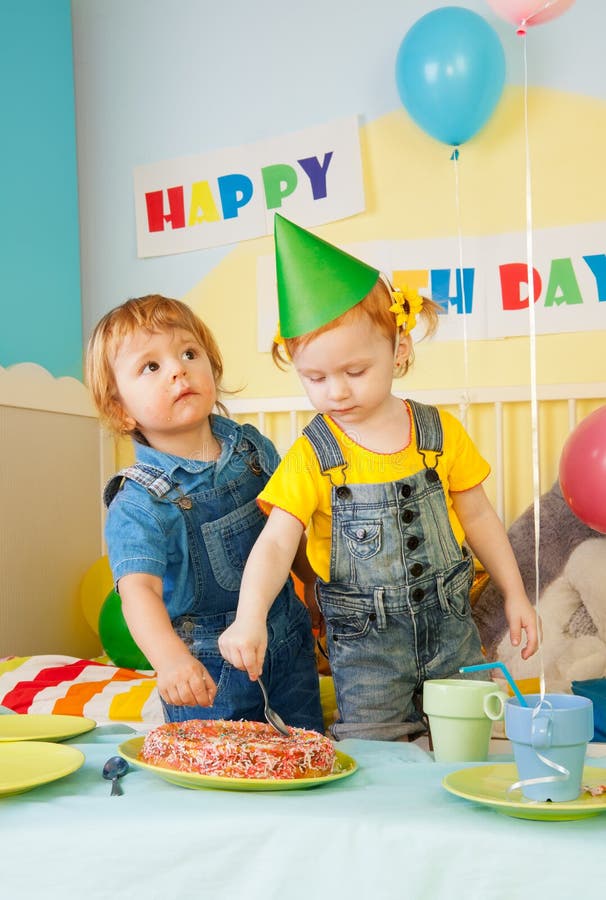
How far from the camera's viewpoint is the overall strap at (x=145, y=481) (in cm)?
118

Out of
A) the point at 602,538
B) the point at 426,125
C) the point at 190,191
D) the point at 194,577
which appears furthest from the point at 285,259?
the point at 190,191

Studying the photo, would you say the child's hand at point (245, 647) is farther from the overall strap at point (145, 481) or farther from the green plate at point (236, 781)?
the overall strap at point (145, 481)

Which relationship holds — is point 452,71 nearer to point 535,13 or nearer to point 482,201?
point 535,13

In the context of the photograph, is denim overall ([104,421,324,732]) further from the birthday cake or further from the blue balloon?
the blue balloon

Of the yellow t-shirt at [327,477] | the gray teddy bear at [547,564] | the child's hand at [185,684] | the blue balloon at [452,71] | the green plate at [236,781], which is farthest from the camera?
the blue balloon at [452,71]

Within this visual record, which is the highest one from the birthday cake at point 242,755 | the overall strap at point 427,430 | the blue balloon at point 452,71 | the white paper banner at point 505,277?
the blue balloon at point 452,71

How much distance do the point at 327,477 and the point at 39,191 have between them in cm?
147

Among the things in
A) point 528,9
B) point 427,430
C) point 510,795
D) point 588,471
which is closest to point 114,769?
point 510,795

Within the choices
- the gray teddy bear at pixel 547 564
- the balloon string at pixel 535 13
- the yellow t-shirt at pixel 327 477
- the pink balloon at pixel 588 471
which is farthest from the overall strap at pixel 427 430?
the balloon string at pixel 535 13

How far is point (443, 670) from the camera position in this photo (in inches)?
45.2

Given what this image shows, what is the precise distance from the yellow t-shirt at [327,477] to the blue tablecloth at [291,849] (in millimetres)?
481

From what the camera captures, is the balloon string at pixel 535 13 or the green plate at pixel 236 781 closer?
the green plate at pixel 236 781

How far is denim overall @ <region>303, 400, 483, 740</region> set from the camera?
1.13 metres

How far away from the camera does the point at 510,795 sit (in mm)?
645
